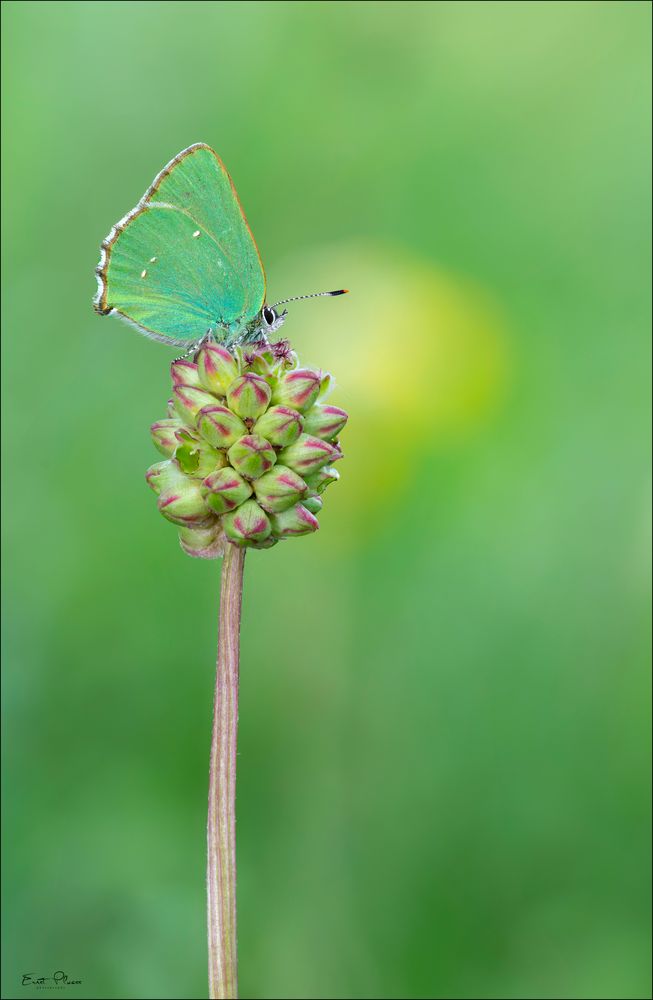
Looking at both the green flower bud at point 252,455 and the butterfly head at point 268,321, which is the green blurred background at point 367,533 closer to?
the butterfly head at point 268,321

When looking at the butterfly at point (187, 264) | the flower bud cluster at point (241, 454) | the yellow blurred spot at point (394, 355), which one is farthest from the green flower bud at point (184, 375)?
the yellow blurred spot at point (394, 355)

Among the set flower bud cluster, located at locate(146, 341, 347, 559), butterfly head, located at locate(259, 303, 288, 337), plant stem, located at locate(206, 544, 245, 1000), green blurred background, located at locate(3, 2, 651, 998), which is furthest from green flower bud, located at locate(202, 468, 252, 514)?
green blurred background, located at locate(3, 2, 651, 998)

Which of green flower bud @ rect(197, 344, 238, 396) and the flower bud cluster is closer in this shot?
the flower bud cluster

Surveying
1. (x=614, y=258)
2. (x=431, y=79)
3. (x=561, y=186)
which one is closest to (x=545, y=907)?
(x=614, y=258)

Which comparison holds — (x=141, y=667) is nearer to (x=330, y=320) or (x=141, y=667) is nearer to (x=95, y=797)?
(x=95, y=797)

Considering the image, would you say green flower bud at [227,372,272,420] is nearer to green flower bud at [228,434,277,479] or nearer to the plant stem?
green flower bud at [228,434,277,479]

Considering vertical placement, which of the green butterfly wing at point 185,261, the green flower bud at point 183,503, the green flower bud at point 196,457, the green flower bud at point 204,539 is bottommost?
the green flower bud at point 204,539
